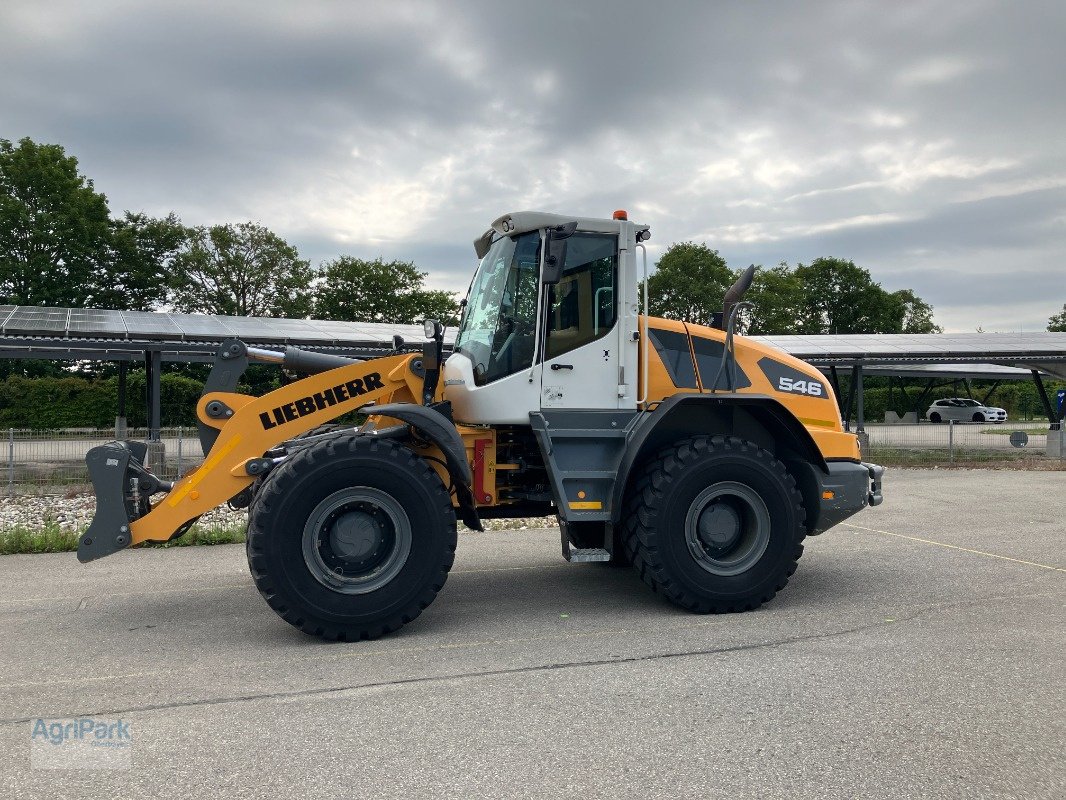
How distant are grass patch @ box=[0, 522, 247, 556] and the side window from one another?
5452mm

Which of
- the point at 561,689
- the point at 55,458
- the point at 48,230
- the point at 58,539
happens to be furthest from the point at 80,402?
the point at 561,689

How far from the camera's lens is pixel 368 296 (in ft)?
159

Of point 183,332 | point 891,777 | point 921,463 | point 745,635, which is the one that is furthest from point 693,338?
point 921,463

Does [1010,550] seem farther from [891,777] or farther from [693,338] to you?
→ [891,777]

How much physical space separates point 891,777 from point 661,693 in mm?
1275

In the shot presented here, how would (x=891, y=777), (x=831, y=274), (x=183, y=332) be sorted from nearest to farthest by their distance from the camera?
(x=891, y=777) → (x=183, y=332) → (x=831, y=274)

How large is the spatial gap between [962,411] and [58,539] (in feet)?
149

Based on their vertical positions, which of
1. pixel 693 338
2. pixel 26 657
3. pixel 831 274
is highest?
pixel 831 274

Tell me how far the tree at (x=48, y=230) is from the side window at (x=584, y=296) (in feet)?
134

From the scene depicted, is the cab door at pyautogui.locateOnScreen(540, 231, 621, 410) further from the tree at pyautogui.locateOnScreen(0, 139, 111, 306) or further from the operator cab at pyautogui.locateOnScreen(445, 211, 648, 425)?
the tree at pyautogui.locateOnScreen(0, 139, 111, 306)

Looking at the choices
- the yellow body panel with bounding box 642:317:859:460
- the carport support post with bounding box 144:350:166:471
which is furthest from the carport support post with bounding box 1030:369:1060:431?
the carport support post with bounding box 144:350:166:471

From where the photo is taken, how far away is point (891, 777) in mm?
3447

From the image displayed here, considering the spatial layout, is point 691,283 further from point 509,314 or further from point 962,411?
point 509,314

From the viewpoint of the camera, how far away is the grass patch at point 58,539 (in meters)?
8.98
